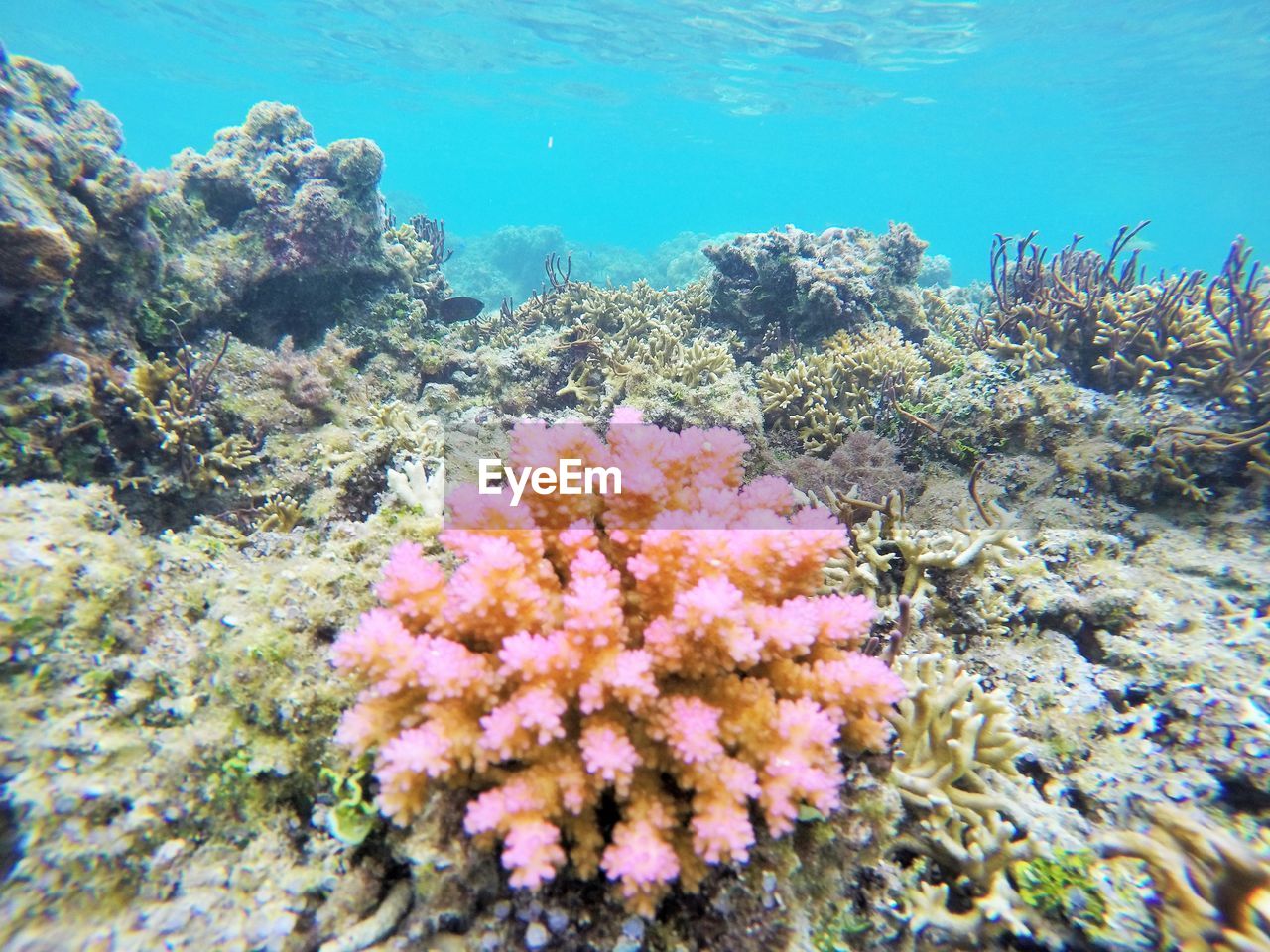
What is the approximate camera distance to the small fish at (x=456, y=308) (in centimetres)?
979

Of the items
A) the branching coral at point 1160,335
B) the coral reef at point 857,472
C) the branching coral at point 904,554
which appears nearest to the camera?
the branching coral at point 904,554

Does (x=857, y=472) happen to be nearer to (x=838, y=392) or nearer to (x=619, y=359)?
(x=838, y=392)

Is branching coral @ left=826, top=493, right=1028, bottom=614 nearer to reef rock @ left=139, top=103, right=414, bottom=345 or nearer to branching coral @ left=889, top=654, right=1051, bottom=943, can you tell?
branching coral @ left=889, top=654, right=1051, bottom=943

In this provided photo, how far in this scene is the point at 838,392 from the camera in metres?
5.89

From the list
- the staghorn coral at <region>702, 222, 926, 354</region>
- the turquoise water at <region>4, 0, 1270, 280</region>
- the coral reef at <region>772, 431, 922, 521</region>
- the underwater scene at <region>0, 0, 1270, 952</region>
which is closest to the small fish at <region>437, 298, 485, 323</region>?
the underwater scene at <region>0, 0, 1270, 952</region>

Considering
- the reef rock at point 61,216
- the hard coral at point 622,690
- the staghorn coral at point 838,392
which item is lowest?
the hard coral at point 622,690

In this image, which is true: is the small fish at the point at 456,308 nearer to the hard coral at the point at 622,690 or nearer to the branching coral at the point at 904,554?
the branching coral at the point at 904,554

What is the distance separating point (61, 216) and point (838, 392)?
22.7 ft

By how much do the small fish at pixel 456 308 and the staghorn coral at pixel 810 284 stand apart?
4.30 meters

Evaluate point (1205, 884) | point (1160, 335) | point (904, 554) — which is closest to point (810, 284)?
point (1160, 335)

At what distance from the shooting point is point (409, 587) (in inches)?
74.7

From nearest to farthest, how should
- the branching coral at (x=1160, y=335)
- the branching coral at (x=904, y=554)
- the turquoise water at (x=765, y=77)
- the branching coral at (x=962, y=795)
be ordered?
the branching coral at (x=962, y=795), the branching coral at (x=904, y=554), the branching coral at (x=1160, y=335), the turquoise water at (x=765, y=77)

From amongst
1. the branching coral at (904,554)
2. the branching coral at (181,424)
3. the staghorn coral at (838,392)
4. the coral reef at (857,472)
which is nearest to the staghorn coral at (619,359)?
the staghorn coral at (838,392)

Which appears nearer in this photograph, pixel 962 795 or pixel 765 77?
pixel 962 795
